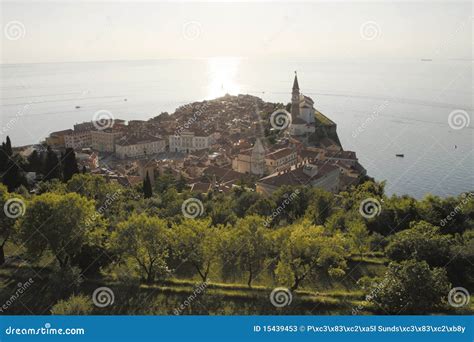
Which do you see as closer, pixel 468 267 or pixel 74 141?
pixel 468 267

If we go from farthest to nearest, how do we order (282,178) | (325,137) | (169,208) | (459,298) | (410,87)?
(410,87)
(325,137)
(282,178)
(169,208)
(459,298)

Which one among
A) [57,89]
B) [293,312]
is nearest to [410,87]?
[57,89]

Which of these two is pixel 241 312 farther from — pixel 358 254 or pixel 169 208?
pixel 169 208

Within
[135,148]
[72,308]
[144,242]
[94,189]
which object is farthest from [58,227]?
[135,148]

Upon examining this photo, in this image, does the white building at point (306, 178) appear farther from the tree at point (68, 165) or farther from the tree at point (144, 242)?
the tree at point (144, 242)

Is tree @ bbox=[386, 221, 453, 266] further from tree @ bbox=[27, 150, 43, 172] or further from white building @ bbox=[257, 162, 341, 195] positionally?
tree @ bbox=[27, 150, 43, 172]

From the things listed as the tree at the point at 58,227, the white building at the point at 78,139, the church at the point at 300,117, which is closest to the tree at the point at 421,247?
the tree at the point at 58,227

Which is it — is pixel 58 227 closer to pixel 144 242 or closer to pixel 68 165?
pixel 144 242
